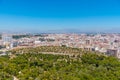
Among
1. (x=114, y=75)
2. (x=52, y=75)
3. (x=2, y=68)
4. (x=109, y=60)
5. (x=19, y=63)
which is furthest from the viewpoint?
(x=109, y=60)

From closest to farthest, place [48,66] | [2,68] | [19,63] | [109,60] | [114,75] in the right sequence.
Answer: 1. [114,75]
2. [2,68]
3. [48,66]
4. [19,63]
5. [109,60]

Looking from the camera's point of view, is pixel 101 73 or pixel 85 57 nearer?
pixel 101 73

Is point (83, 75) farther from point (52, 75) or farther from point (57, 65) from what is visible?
point (57, 65)

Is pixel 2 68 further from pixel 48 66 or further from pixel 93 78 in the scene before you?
pixel 93 78

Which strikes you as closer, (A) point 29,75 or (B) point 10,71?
(A) point 29,75

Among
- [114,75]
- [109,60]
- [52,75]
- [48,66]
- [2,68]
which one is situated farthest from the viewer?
[109,60]

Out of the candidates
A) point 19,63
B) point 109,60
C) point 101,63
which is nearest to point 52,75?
point 19,63

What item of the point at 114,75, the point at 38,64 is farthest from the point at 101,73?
the point at 38,64

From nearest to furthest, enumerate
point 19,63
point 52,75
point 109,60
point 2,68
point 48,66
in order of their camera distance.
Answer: point 52,75 < point 2,68 < point 48,66 < point 19,63 < point 109,60
